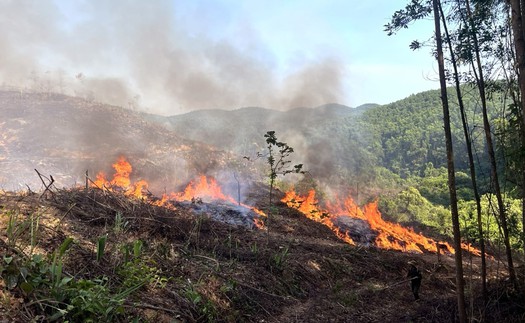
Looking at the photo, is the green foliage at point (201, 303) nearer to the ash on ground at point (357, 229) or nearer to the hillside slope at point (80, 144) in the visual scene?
the ash on ground at point (357, 229)

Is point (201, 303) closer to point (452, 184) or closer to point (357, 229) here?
point (452, 184)

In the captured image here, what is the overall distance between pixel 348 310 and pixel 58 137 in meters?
32.7

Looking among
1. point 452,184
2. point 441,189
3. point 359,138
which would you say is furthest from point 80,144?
point 359,138

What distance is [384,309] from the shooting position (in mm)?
10375

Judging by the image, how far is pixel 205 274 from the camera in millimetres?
8148

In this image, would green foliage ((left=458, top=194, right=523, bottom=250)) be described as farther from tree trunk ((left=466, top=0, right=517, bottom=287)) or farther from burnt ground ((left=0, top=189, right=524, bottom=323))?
Result: burnt ground ((left=0, top=189, right=524, bottom=323))

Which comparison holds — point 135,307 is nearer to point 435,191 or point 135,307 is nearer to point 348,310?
point 348,310

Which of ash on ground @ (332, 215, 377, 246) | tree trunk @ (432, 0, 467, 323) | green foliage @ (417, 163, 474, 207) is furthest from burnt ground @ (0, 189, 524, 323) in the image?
green foliage @ (417, 163, 474, 207)

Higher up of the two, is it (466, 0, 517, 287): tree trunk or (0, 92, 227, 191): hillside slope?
(0, 92, 227, 191): hillside slope

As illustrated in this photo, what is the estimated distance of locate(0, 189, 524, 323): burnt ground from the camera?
600cm

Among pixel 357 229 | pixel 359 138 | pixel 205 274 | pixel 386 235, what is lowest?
pixel 386 235

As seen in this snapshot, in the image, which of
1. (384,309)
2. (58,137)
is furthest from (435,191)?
(58,137)

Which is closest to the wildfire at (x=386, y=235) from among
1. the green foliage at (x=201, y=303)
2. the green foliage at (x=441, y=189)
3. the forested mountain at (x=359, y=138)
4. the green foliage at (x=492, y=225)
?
the green foliage at (x=492, y=225)

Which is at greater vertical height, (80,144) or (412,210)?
(80,144)
